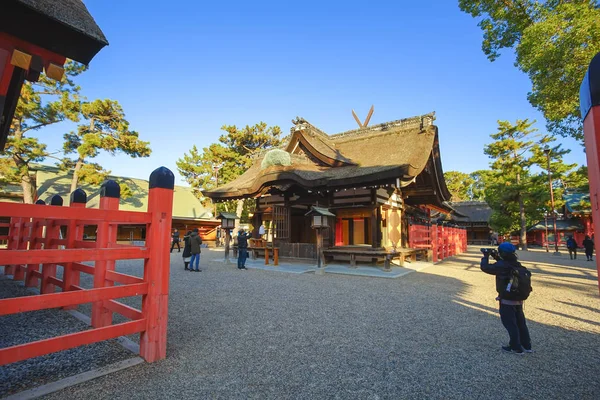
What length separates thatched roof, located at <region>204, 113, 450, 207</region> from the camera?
35.1 ft

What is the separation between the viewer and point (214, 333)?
407 centimetres

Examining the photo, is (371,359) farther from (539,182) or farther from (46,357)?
(539,182)

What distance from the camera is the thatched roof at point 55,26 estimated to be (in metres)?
2.43

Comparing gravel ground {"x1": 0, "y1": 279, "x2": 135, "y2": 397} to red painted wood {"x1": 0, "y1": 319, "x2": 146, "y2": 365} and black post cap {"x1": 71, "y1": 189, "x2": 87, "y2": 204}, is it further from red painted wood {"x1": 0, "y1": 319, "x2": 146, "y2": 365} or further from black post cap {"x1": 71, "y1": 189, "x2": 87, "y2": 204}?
black post cap {"x1": 71, "y1": 189, "x2": 87, "y2": 204}

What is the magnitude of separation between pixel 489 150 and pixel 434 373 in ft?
95.8

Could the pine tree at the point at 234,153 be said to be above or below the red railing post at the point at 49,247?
above

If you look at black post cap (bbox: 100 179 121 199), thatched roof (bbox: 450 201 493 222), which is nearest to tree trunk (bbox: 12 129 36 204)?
black post cap (bbox: 100 179 121 199)

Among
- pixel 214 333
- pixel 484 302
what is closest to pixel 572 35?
pixel 484 302

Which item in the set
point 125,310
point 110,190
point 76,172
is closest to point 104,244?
point 110,190

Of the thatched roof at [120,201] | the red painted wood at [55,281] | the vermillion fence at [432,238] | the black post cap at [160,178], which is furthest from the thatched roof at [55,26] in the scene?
the thatched roof at [120,201]

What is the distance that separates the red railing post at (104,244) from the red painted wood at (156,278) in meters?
1.07

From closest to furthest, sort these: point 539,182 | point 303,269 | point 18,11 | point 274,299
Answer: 1. point 18,11
2. point 274,299
3. point 303,269
4. point 539,182

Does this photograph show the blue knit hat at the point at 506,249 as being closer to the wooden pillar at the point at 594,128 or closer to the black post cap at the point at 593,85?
the wooden pillar at the point at 594,128

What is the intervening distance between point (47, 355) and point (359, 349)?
3.69 m
